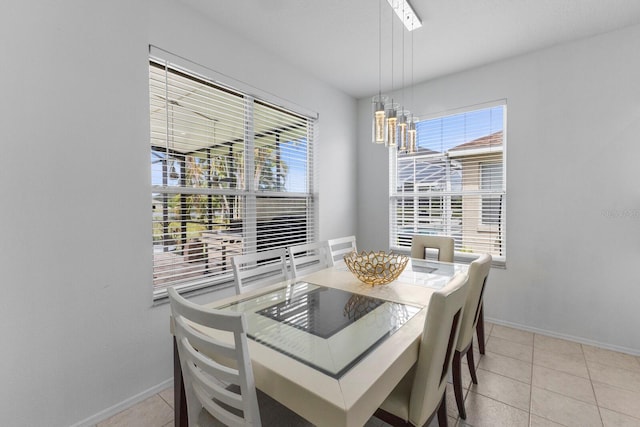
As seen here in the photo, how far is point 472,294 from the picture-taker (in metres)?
1.58

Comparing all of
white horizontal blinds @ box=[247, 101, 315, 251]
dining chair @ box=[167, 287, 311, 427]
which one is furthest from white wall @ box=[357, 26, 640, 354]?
dining chair @ box=[167, 287, 311, 427]
